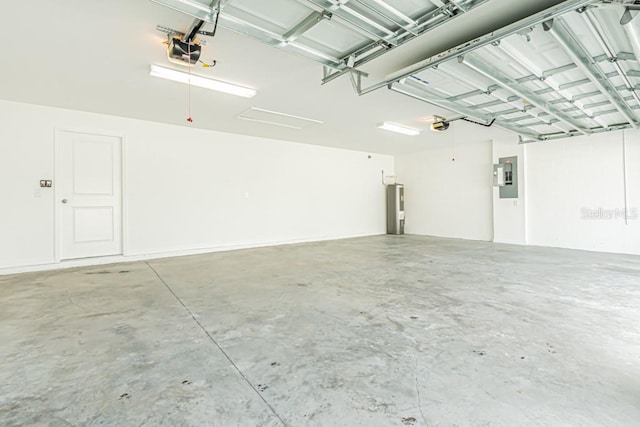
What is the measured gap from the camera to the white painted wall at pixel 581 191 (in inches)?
233

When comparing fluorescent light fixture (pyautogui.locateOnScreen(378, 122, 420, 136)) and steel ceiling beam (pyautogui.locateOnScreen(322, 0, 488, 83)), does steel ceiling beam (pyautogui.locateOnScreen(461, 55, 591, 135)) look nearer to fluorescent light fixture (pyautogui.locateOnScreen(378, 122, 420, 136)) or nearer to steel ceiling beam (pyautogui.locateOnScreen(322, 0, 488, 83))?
steel ceiling beam (pyautogui.locateOnScreen(322, 0, 488, 83))

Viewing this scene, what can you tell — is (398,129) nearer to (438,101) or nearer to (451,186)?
(438,101)

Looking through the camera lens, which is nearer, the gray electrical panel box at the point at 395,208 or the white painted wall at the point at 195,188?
the white painted wall at the point at 195,188

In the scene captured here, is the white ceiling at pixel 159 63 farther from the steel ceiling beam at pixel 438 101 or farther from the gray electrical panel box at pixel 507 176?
the gray electrical panel box at pixel 507 176

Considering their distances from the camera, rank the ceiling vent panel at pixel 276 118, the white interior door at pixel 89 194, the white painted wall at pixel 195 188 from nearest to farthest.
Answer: the white painted wall at pixel 195 188
the white interior door at pixel 89 194
the ceiling vent panel at pixel 276 118

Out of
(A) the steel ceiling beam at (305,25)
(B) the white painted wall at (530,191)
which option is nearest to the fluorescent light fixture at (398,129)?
(B) the white painted wall at (530,191)

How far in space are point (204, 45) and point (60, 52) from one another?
1545 millimetres

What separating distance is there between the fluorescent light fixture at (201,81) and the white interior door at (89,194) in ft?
8.85

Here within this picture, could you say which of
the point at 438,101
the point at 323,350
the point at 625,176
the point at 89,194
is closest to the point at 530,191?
the point at 625,176

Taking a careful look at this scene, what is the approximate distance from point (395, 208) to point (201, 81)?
7.08m

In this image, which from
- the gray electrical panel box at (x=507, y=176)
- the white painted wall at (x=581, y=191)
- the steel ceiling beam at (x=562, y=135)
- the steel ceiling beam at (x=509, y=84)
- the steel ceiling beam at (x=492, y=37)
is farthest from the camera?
the gray electrical panel box at (x=507, y=176)

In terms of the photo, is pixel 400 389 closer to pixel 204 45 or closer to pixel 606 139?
pixel 204 45

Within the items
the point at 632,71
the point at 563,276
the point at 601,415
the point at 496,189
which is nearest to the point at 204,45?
the point at 601,415

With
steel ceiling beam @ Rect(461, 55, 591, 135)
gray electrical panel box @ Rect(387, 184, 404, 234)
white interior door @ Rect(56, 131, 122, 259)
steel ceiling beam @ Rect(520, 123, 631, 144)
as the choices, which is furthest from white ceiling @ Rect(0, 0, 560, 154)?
gray electrical panel box @ Rect(387, 184, 404, 234)
